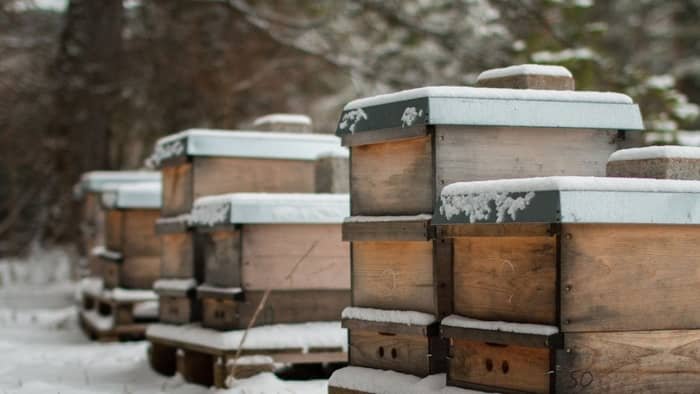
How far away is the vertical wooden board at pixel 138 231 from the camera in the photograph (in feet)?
34.1

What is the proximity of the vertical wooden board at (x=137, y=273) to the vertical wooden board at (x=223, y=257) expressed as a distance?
118 inches

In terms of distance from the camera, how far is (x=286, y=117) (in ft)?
27.9

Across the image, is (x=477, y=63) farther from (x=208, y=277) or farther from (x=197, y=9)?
(x=208, y=277)

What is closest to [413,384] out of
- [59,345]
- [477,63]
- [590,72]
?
[59,345]

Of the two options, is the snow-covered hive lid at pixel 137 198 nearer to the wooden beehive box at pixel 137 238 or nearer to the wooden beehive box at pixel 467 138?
the wooden beehive box at pixel 137 238

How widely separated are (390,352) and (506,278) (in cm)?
106

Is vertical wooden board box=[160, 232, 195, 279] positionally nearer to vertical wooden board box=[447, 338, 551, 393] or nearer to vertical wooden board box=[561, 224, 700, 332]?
vertical wooden board box=[447, 338, 551, 393]

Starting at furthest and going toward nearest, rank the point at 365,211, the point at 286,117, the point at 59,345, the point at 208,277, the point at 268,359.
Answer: the point at 59,345, the point at 286,117, the point at 208,277, the point at 268,359, the point at 365,211

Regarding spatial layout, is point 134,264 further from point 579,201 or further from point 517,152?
point 579,201

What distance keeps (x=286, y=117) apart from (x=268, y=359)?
2.34 metres

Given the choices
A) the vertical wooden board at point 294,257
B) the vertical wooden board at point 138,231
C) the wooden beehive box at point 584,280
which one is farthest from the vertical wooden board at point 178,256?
the wooden beehive box at point 584,280

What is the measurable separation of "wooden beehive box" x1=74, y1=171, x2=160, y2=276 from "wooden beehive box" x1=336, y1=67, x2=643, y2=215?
628cm

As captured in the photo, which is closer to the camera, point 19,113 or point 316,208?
point 316,208

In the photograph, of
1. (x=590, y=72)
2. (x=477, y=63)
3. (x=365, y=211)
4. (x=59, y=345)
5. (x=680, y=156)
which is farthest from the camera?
(x=477, y=63)
